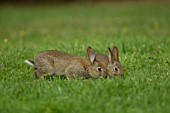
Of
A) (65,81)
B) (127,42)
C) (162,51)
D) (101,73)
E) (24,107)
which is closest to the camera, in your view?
(24,107)

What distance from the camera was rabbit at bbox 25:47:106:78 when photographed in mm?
7352

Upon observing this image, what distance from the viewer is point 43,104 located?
17.9 ft

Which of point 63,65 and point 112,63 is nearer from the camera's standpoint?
point 112,63

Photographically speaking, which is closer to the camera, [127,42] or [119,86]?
[119,86]

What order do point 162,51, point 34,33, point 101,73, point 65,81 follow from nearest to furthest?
point 65,81
point 101,73
point 162,51
point 34,33

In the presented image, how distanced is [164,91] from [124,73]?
1624 mm

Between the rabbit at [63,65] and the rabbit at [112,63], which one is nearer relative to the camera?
the rabbit at [112,63]

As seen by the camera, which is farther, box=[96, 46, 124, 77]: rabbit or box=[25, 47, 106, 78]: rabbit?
box=[25, 47, 106, 78]: rabbit

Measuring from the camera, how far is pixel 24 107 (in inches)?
211

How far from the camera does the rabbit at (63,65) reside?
7.35m

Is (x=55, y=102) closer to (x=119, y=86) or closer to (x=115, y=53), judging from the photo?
(x=119, y=86)

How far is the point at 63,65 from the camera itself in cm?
741

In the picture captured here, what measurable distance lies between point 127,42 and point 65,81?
4.15 m

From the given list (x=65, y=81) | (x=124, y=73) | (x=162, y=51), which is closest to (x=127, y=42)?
(x=162, y=51)
